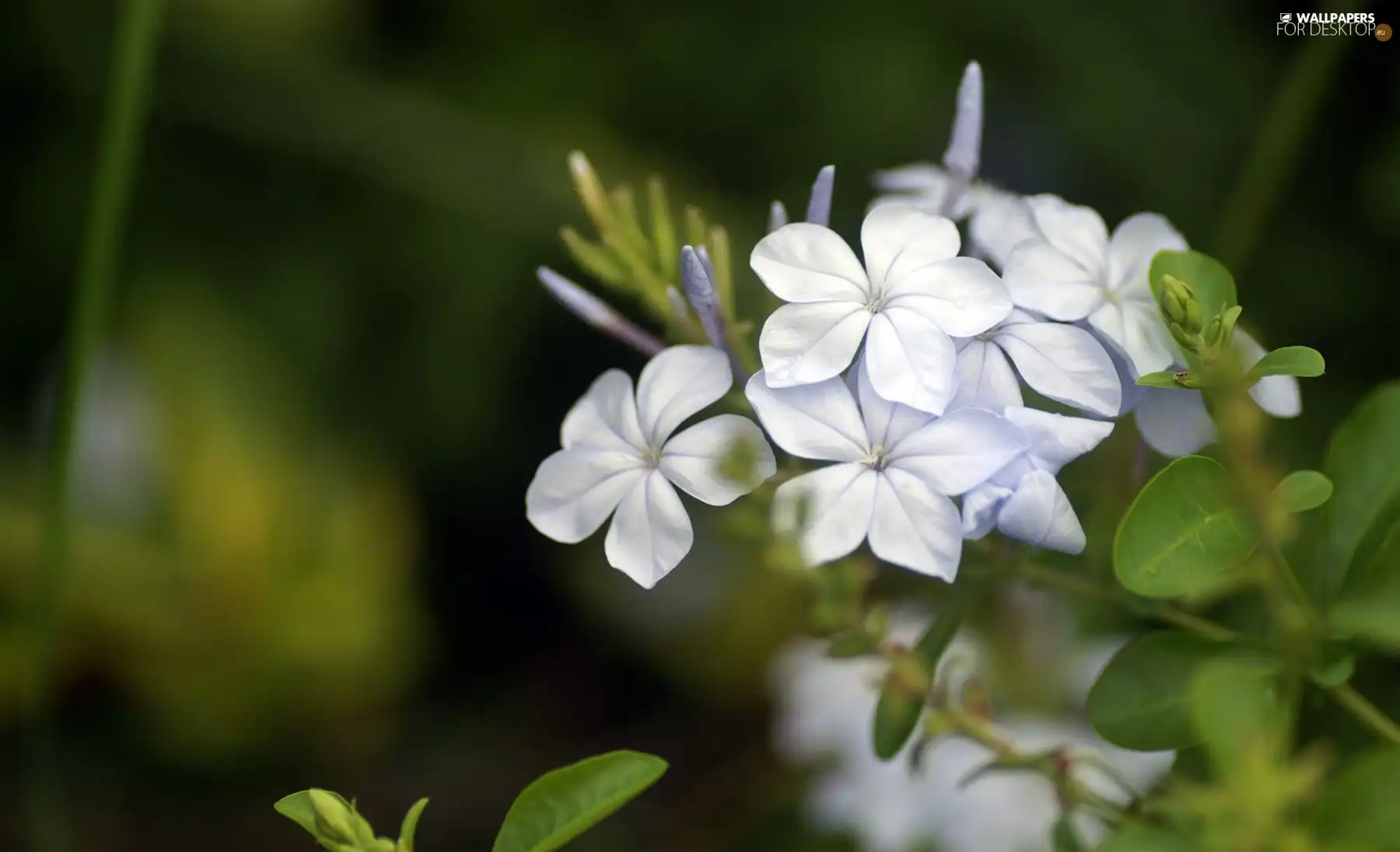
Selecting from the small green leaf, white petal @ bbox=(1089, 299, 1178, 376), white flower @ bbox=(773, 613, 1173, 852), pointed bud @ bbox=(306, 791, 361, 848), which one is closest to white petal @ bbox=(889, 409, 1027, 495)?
white petal @ bbox=(1089, 299, 1178, 376)

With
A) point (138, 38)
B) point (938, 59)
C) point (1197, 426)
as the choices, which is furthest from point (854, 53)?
point (1197, 426)

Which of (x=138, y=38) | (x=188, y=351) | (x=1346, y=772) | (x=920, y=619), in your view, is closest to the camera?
(x=1346, y=772)

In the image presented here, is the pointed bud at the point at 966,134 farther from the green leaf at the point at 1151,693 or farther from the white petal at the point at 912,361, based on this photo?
the green leaf at the point at 1151,693

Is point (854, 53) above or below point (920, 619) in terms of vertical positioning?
above

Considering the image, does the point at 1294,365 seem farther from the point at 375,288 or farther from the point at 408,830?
the point at 375,288

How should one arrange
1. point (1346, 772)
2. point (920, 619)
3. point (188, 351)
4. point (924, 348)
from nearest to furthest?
point (1346, 772) < point (924, 348) < point (920, 619) < point (188, 351)

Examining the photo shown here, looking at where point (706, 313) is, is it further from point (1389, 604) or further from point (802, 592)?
point (1389, 604)
